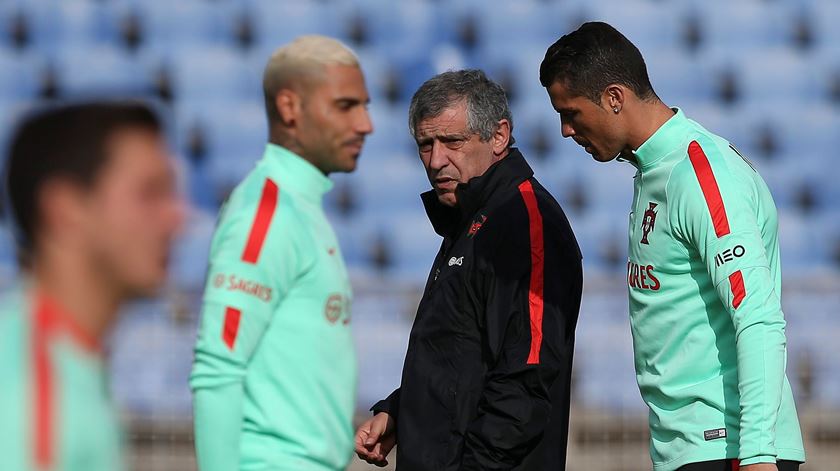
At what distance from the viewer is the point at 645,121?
11.2 feet

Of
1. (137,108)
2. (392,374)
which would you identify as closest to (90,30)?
(392,374)

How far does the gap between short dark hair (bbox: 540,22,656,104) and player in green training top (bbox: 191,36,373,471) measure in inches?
33.9

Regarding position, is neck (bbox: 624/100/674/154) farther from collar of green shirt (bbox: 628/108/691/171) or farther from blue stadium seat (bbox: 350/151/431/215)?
blue stadium seat (bbox: 350/151/431/215)

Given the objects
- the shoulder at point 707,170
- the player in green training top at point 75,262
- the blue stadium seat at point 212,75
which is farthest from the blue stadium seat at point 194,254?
the player in green training top at point 75,262

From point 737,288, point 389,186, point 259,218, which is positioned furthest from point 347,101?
point 389,186

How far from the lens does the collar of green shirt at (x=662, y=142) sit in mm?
3332

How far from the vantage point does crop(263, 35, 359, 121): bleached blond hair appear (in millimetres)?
2729

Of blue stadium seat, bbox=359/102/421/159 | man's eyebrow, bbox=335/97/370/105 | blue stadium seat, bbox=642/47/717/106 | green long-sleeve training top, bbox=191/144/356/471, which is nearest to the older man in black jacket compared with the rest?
green long-sleeve training top, bbox=191/144/356/471

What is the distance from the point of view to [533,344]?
11.1ft

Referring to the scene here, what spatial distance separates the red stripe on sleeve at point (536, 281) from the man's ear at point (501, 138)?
0.31 meters

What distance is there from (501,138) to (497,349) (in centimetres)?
72

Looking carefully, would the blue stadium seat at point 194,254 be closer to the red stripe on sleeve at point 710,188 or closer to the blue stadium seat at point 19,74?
the blue stadium seat at point 19,74

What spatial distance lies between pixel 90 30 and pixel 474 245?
6.89 metres

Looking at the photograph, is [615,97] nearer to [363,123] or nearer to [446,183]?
[446,183]
